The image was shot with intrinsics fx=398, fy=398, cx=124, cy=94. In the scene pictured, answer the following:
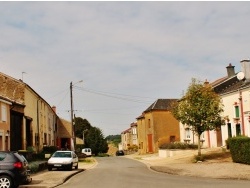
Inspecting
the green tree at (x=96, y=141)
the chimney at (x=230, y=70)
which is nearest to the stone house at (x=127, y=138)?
the green tree at (x=96, y=141)

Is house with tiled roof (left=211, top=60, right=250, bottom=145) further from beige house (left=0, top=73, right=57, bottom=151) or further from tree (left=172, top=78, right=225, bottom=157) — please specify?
beige house (left=0, top=73, right=57, bottom=151)

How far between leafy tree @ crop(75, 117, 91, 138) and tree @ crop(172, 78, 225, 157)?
227 ft

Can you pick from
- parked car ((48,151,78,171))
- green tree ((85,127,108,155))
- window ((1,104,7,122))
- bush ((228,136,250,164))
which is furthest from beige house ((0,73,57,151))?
green tree ((85,127,108,155))

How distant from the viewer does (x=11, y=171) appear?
50.1 ft

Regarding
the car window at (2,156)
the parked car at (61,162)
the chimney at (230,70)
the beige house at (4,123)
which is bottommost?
the parked car at (61,162)

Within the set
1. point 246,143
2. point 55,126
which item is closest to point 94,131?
point 55,126

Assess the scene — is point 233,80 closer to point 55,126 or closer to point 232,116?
point 232,116

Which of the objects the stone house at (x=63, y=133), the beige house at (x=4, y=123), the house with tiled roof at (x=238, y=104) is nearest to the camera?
the beige house at (x=4, y=123)

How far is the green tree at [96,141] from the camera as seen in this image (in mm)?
82500

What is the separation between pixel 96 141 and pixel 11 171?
67839mm

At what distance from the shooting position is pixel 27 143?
39.6 metres

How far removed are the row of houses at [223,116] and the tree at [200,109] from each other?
1.28 metres

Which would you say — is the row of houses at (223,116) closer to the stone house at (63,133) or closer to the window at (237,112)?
the window at (237,112)

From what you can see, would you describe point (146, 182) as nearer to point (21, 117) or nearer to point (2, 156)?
point (2, 156)
